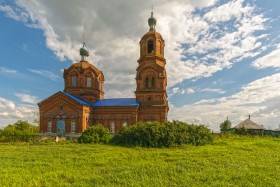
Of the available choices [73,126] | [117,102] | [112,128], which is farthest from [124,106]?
[73,126]

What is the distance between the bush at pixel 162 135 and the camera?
736 inches

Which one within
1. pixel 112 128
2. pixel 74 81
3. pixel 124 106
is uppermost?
pixel 74 81

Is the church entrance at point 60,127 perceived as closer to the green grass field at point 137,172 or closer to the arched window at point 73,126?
the arched window at point 73,126

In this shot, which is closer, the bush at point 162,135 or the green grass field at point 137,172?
the green grass field at point 137,172

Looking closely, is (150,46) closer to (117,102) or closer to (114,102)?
(117,102)

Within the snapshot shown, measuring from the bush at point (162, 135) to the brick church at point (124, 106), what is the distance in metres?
9.61

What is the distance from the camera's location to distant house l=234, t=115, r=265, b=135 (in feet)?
109

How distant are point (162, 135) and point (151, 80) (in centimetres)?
1370

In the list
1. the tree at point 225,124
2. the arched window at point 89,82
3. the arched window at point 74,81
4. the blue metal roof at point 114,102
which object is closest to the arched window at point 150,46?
the blue metal roof at point 114,102

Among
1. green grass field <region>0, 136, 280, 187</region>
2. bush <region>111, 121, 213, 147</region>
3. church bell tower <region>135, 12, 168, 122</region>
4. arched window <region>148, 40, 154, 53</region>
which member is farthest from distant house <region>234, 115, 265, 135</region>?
green grass field <region>0, 136, 280, 187</region>

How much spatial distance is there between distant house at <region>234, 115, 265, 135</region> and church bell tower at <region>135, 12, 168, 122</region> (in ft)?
37.4

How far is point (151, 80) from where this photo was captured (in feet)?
103

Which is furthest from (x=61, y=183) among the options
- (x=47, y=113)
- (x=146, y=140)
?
(x=47, y=113)

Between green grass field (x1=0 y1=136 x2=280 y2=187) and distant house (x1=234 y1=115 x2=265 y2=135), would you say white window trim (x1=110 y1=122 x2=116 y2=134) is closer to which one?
distant house (x1=234 y1=115 x2=265 y2=135)
